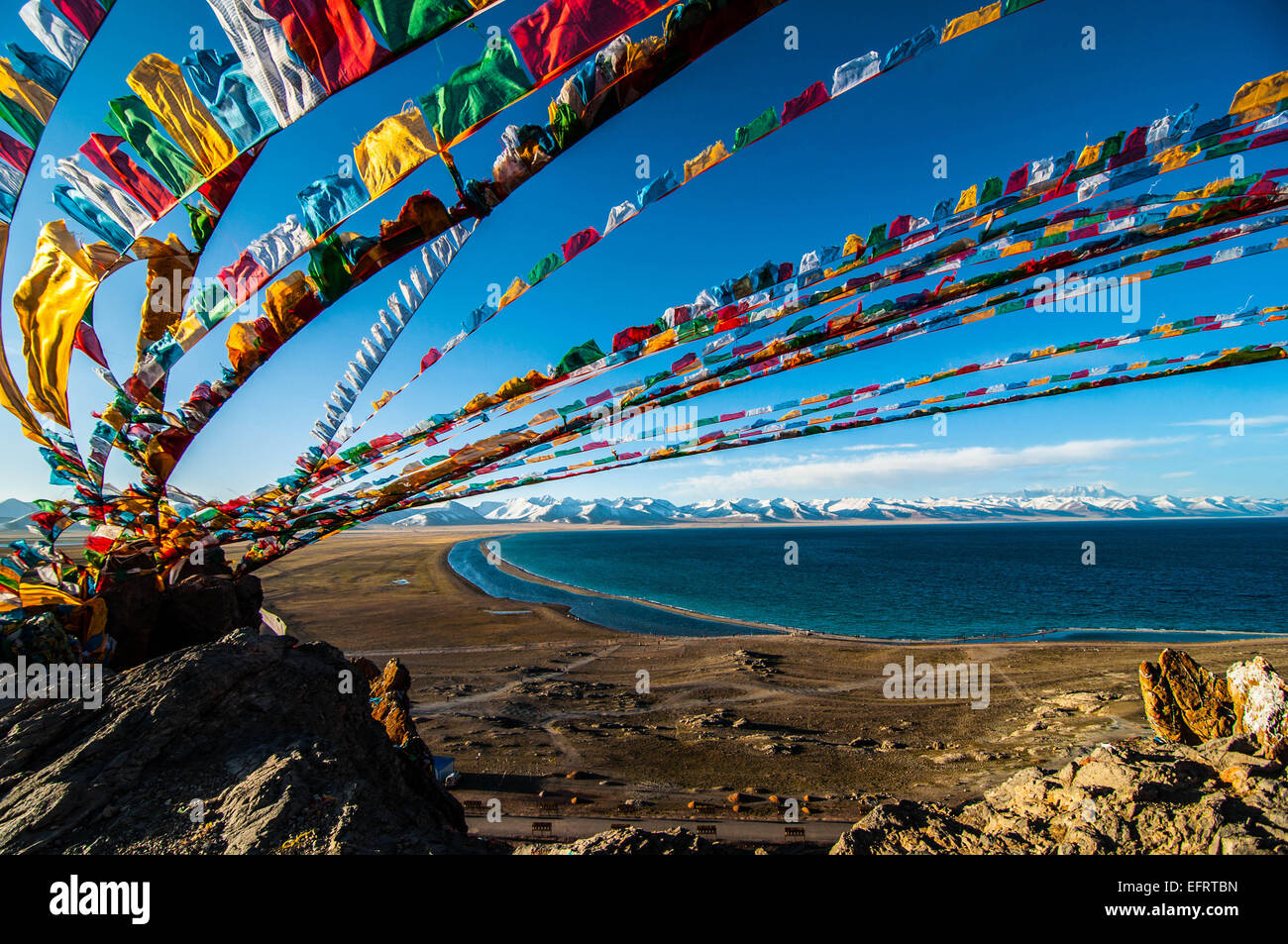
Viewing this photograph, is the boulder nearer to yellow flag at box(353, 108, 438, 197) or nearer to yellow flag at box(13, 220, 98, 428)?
yellow flag at box(353, 108, 438, 197)

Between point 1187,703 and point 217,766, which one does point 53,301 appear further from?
point 1187,703

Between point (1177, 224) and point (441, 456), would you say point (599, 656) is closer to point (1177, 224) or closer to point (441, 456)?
point (441, 456)

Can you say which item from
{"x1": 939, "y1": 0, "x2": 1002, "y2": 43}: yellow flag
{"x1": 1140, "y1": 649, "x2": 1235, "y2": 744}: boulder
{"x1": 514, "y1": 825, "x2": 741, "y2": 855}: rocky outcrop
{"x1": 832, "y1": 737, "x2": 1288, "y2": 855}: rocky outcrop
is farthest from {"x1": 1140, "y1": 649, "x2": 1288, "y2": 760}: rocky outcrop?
{"x1": 939, "y1": 0, "x2": 1002, "y2": 43}: yellow flag

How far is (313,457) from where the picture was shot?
5320mm

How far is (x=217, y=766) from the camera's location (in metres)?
2.45

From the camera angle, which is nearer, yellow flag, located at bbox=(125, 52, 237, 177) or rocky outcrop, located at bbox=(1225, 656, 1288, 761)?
yellow flag, located at bbox=(125, 52, 237, 177)

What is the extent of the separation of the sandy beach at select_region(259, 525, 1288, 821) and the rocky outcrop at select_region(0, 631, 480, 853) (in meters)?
5.36

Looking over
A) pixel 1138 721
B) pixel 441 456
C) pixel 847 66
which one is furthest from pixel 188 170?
pixel 1138 721

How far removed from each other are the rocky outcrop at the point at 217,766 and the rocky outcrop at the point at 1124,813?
2731 mm

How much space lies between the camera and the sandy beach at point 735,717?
786cm

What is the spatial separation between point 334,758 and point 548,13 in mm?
3481

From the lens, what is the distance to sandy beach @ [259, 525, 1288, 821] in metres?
7.86

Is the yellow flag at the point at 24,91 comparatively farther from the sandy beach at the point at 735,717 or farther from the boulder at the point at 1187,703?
the boulder at the point at 1187,703

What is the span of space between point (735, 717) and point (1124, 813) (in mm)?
9559
